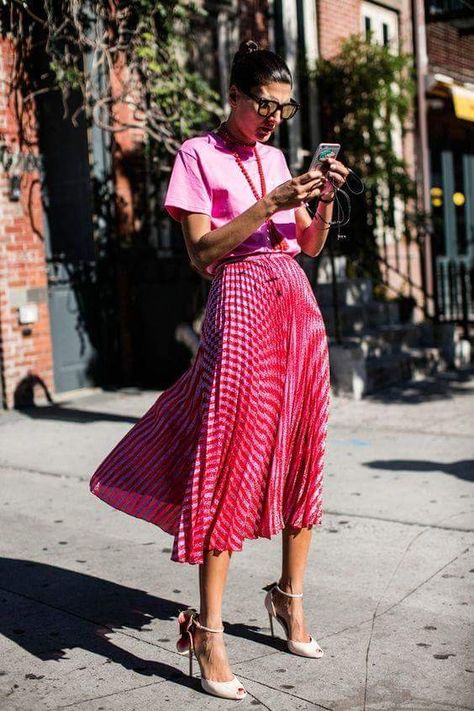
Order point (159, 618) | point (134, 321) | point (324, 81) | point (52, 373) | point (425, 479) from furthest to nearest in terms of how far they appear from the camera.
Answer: point (324, 81)
point (134, 321)
point (52, 373)
point (425, 479)
point (159, 618)

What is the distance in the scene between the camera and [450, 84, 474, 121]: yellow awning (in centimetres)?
1307

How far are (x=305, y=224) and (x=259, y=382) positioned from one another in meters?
0.63

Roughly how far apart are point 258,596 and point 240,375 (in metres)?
1.32

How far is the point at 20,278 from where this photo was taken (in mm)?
8461

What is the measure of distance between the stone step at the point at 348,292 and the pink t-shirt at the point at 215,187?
710 cm

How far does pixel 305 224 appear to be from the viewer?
128 inches

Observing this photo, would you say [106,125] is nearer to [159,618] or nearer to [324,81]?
[324,81]

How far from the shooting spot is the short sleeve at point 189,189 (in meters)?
2.95

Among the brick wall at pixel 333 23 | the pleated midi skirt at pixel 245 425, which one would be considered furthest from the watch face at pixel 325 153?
the brick wall at pixel 333 23

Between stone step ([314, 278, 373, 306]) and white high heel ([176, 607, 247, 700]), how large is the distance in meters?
7.30

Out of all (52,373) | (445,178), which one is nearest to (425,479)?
(52,373)

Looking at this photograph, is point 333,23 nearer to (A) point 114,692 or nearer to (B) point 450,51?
(B) point 450,51

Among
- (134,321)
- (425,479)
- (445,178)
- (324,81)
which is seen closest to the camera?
(425,479)

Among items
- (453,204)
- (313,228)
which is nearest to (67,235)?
(313,228)
